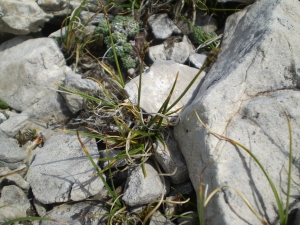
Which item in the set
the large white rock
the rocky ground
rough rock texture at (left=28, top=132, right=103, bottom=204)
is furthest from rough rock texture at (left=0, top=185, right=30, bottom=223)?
the large white rock

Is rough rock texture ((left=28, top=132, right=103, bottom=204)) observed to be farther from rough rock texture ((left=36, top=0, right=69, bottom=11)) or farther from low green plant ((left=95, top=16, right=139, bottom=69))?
rough rock texture ((left=36, top=0, right=69, bottom=11))

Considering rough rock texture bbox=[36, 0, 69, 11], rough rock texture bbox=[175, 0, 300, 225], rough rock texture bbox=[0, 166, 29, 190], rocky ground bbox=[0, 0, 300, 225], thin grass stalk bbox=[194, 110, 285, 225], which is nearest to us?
thin grass stalk bbox=[194, 110, 285, 225]

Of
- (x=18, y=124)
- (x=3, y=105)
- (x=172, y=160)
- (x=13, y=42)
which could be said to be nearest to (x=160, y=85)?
(x=172, y=160)

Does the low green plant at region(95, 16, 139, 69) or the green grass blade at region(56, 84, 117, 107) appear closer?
the green grass blade at region(56, 84, 117, 107)

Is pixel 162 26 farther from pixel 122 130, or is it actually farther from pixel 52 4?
pixel 122 130

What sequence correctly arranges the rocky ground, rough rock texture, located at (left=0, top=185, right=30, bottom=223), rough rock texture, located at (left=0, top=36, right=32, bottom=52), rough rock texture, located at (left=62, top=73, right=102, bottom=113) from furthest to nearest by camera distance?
1. rough rock texture, located at (left=0, top=36, right=32, bottom=52)
2. rough rock texture, located at (left=62, top=73, right=102, bottom=113)
3. rough rock texture, located at (left=0, top=185, right=30, bottom=223)
4. the rocky ground

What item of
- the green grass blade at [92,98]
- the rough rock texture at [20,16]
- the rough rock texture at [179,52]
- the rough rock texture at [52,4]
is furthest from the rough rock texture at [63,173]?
the rough rock texture at [52,4]
